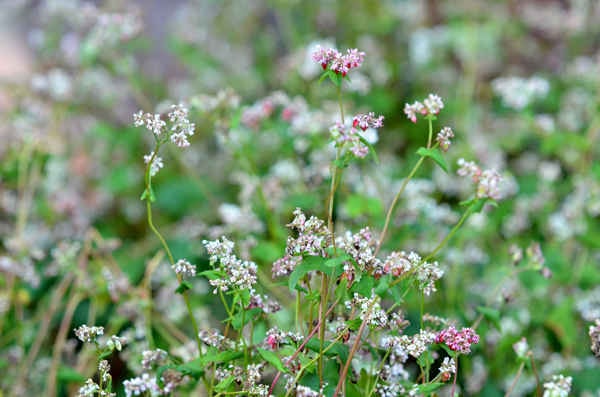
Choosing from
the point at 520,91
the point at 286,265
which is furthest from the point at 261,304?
the point at 520,91

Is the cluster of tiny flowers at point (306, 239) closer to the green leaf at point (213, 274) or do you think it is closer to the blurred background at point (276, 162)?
the green leaf at point (213, 274)

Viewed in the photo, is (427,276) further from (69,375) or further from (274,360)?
(69,375)

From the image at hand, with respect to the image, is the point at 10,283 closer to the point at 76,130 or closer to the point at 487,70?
the point at 76,130

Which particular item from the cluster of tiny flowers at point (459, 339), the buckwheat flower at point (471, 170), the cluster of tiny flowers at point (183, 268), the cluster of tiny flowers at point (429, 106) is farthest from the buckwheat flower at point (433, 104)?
the cluster of tiny flowers at point (183, 268)

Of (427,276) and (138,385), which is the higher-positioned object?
(427,276)

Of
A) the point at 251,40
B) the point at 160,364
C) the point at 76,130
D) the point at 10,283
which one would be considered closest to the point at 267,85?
the point at 251,40
